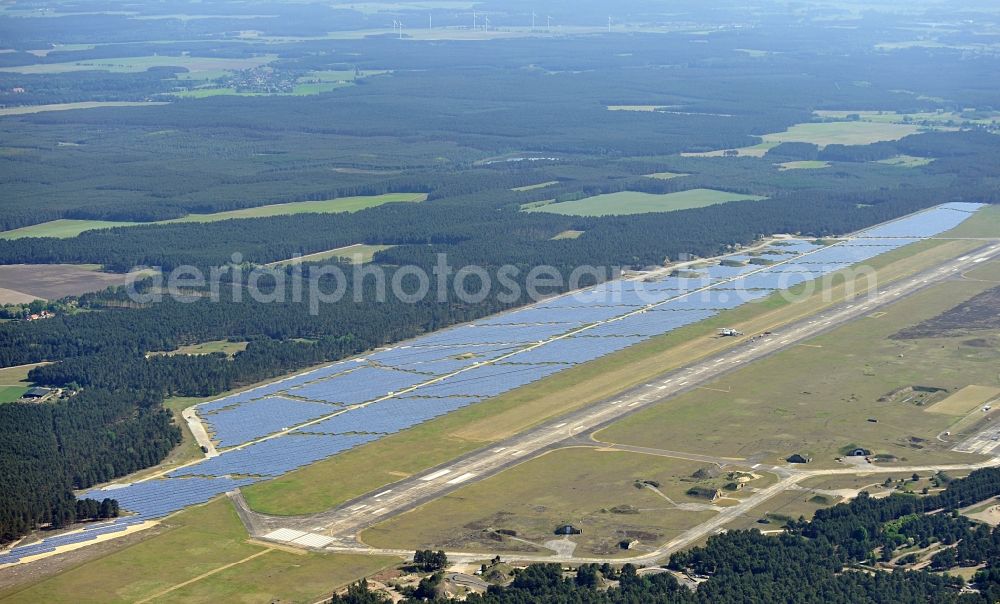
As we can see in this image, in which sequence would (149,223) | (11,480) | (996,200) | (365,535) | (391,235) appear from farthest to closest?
(996,200) → (149,223) → (391,235) → (11,480) → (365,535)

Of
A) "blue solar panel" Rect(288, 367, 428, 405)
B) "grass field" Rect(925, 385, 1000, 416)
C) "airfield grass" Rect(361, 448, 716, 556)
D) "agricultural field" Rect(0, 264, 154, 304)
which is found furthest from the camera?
"agricultural field" Rect(0, 264, 154, 304)

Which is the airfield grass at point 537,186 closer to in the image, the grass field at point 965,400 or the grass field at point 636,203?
the grass field at point 636,203

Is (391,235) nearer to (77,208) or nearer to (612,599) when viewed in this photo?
(77,208)

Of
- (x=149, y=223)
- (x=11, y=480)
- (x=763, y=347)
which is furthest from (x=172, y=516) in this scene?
(x=149, y=223)

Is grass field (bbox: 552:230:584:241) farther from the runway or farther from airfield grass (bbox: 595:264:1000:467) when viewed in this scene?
airfield grass (bbox: 595:264:1000:467)

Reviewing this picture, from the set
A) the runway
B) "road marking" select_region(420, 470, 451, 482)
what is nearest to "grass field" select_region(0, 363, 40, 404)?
the runway

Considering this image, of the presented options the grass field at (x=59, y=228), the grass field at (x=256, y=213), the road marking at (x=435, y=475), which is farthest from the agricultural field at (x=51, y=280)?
the road marking at (x=435, y=475)

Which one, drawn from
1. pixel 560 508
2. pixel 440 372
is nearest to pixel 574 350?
pixel 440 372
